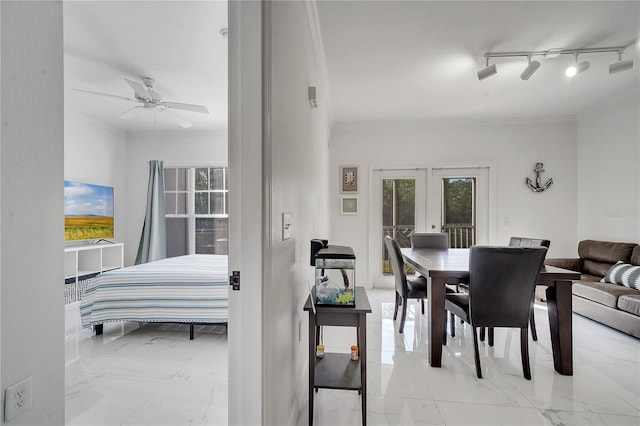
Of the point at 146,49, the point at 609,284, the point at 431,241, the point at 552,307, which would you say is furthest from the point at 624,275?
the point at 146,49

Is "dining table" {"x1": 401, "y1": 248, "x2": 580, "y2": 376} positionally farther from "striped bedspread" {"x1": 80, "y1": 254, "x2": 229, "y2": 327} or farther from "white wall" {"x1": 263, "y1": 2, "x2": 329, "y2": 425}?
"striped bedspread" {"x1": 80, "y1": 254, "x2": 229, "y2": 327}

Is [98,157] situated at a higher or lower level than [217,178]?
higher

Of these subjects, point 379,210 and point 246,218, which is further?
point 379,210

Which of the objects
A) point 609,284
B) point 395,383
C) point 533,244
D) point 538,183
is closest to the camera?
point 395,383

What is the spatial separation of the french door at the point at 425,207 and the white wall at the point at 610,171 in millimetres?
1290

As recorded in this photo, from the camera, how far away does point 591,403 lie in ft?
6.39

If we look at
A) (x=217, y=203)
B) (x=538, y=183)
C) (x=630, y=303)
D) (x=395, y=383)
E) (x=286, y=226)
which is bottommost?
(x=395, y=383)

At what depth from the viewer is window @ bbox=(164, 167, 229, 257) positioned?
550 centimetres

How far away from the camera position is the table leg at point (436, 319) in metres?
2.38

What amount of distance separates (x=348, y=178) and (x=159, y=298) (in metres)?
3.22

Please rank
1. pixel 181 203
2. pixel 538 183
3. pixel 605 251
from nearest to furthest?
1. pixel 605 251
2. pixel 538 183
3. pixel 181 203

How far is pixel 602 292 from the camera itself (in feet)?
10.5

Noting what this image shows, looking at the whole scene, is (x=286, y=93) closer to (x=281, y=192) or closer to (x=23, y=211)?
(x=281, y=192)

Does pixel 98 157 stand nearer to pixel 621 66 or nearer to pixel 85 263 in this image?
pixel 85 263
